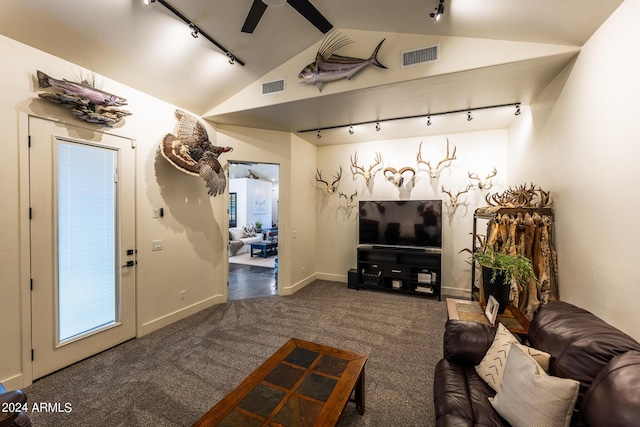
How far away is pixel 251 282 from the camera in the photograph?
214 inches

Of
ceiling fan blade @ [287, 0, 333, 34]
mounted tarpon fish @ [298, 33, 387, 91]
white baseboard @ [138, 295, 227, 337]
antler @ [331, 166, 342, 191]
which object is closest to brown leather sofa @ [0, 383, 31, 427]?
white baseboard @ [138, 295, 227, 337]

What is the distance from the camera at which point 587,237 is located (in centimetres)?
208

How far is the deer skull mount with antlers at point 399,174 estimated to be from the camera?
15.7 ft


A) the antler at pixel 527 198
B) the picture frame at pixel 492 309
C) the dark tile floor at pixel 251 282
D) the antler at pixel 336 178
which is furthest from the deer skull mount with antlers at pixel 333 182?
the picture frame at pixel 492 309

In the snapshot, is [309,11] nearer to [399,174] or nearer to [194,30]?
[194,30]

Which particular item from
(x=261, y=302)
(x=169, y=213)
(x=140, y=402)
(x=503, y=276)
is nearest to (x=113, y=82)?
(x=169, y=213)

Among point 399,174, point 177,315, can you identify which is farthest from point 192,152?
point 399,174

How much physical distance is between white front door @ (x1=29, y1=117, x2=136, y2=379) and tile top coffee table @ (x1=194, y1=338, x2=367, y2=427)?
7.20 ft

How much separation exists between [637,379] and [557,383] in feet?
0.89

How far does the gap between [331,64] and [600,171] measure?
2.61 metres

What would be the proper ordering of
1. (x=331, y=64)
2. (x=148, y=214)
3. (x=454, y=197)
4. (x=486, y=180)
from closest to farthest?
(x=331, y=64) < (x=148, y=214) < (x=486, y=180) < (x=454, y=197)

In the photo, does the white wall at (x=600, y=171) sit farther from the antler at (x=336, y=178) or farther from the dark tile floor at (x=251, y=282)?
the dark tile floor at (x=251, y=282)

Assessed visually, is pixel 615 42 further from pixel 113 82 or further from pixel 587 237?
pixel 113 82

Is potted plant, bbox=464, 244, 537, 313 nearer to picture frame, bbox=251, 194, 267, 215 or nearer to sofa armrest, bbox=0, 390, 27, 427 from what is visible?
sofa armrest, bbox=0, 390, 27, 427
